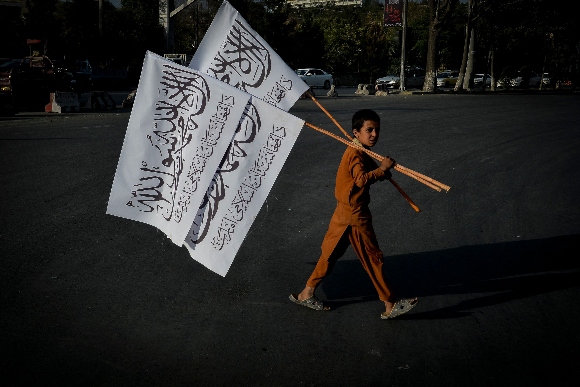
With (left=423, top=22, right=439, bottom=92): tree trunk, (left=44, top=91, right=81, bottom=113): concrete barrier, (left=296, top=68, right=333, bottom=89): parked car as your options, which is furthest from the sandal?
(left=296, top=68, right=333, bottom=89): parked car

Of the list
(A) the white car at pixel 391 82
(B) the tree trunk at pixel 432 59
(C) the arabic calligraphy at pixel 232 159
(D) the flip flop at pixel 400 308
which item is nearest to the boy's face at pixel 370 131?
(C) the arabic calligraphy at pixel 232 159

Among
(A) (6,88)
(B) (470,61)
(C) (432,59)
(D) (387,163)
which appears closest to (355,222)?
(D) (387,163)

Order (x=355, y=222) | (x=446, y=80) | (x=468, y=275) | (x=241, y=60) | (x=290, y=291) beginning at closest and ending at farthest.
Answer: (x=355, y=222) → (x=241, y=60) → (x=290, y=291) → (x=468, y=275) → (x=446, y=80)

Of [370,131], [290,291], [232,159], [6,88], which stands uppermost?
[370,131]

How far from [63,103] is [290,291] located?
1705 cm

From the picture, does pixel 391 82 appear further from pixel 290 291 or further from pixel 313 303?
pixel 313 303

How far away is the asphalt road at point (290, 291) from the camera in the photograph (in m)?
3.71

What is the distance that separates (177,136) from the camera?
4320 millimetres

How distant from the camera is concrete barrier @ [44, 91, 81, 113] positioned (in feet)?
65.8

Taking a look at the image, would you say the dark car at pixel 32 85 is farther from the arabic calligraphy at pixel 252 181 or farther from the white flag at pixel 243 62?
the arabic calligraphy at pixel 252 181

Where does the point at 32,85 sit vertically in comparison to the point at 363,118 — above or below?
below

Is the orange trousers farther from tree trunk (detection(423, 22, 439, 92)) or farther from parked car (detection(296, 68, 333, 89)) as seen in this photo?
parked car (detection(296, 68, 333, 89))

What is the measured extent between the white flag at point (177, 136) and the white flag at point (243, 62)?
0.24 m

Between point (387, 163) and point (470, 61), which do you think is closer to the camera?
point (387, 163)
